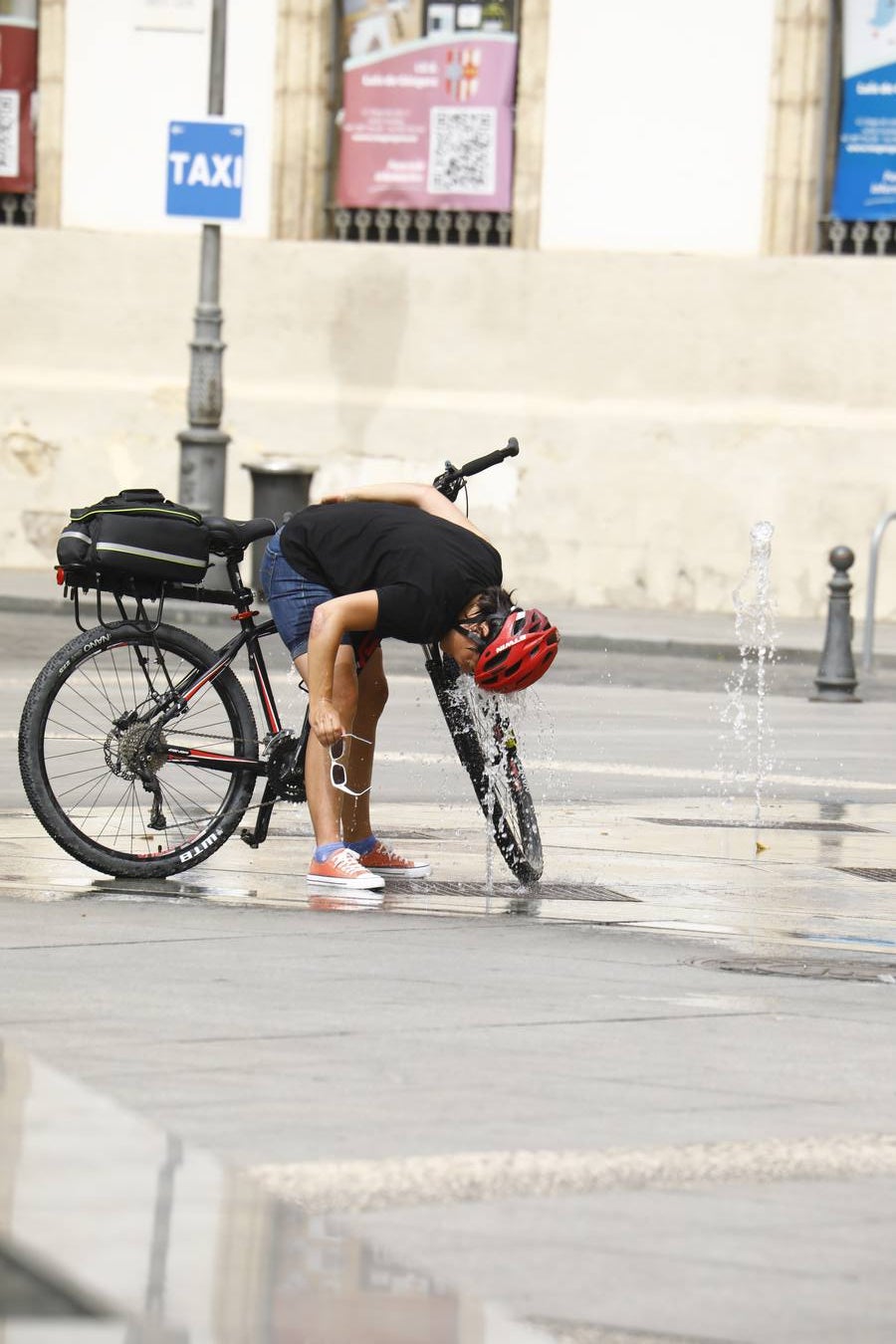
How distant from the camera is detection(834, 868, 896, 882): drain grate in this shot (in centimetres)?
843

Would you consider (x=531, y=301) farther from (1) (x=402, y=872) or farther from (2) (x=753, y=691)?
(1) (x=402, y=872)

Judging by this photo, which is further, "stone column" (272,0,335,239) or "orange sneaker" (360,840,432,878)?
"stone column" (272,0,335,239)

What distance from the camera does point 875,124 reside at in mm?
22281

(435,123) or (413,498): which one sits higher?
(435,123)

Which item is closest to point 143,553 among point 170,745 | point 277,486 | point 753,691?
point 170,745

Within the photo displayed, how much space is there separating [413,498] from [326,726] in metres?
0.83

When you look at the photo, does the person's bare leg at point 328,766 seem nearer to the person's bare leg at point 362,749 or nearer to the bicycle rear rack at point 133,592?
the person's bare leg at point 362,749

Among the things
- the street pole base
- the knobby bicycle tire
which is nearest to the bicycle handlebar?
the knobby bicycle tire

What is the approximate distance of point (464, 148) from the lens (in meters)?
23.2

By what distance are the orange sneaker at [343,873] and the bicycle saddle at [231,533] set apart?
945 millimetres

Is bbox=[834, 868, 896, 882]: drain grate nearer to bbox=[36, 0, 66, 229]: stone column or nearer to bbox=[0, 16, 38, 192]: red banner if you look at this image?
bbox=[36, 0, 66, 229]: stone column

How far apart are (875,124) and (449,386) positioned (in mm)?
4127

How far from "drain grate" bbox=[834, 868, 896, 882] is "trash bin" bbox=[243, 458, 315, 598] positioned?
13.1 m

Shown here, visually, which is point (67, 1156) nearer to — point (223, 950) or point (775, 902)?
point (223, 950)
